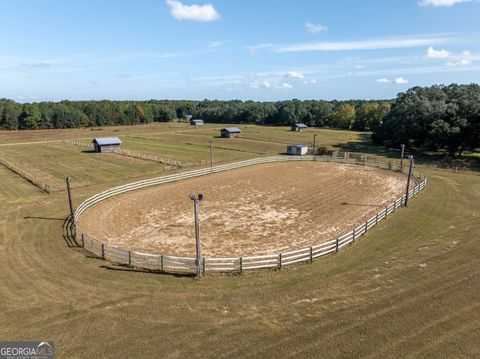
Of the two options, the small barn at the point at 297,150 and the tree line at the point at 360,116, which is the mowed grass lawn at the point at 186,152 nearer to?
the small barn at the point at 297,150

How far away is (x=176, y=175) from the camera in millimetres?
43031

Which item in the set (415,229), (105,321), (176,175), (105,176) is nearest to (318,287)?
(105,321)

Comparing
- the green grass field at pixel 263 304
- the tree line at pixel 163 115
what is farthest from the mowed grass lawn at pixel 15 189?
the tree line at pixel 163 115

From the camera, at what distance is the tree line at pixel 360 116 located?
56.4m

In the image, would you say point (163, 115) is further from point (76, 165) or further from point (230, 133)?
point (76, 165)

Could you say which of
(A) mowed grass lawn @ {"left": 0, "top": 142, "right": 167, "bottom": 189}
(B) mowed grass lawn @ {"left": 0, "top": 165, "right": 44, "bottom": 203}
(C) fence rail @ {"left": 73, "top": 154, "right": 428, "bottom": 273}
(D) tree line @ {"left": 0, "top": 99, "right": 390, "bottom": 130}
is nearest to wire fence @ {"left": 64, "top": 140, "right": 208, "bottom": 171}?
(A) mowed grass lawn @ {"left": 0, "top": 142, "right": 167, "bottom": 189}

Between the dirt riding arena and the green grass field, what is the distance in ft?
11.1

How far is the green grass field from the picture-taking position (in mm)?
12680

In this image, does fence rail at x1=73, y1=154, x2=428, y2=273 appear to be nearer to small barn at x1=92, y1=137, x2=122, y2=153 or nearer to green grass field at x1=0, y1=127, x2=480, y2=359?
green grass field at x1=0, y1=127, x2=480, y2=359

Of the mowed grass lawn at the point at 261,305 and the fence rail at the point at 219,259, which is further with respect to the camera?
the fence rail at the point at 219,259

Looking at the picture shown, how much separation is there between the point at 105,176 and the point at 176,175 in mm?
10265

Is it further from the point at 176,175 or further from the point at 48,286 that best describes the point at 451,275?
the point at 176,175

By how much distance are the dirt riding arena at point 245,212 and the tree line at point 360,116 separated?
21.7 meters

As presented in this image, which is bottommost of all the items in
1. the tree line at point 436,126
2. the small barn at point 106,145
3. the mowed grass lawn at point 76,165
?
the mowed grass lawn at point 76,165
